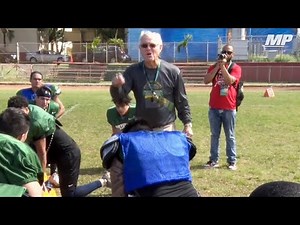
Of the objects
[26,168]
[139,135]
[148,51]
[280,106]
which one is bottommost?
[280,106]

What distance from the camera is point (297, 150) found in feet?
27.8

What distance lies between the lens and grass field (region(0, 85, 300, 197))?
628cm

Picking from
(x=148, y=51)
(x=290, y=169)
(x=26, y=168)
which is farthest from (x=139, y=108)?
(x=290, y=169)

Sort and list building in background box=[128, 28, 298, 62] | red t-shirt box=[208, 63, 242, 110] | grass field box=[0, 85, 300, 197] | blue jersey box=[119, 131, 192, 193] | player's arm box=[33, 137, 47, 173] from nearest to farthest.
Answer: blue jersey box=[119, 131, 192, 193] < player's arm box=[33, 137, 47, 173] < grass field box=[0, 85, 300, 197] < red t-shirt box=[208, 63, 242, 110] < building in background box=[128, 28, 298, 62]

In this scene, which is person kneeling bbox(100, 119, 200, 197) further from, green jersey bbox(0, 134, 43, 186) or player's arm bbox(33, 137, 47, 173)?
player's arm bbox(33, 137, 47, 173)

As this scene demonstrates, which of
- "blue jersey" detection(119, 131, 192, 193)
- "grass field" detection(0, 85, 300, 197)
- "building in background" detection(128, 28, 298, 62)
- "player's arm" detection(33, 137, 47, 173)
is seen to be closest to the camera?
"blue jersey" detection(119, 131, 192, 193)

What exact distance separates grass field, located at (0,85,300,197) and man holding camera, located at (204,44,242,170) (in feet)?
1.50

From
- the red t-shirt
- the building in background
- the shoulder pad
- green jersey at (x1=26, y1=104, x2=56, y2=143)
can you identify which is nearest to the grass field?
the red t-shirt

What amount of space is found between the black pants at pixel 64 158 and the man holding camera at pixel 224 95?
2.48m

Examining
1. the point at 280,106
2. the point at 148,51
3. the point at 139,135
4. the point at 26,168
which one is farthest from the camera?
the point at 280,106

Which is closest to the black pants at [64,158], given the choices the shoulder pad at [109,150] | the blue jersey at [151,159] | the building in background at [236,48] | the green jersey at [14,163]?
the green jersey at [14,163]
